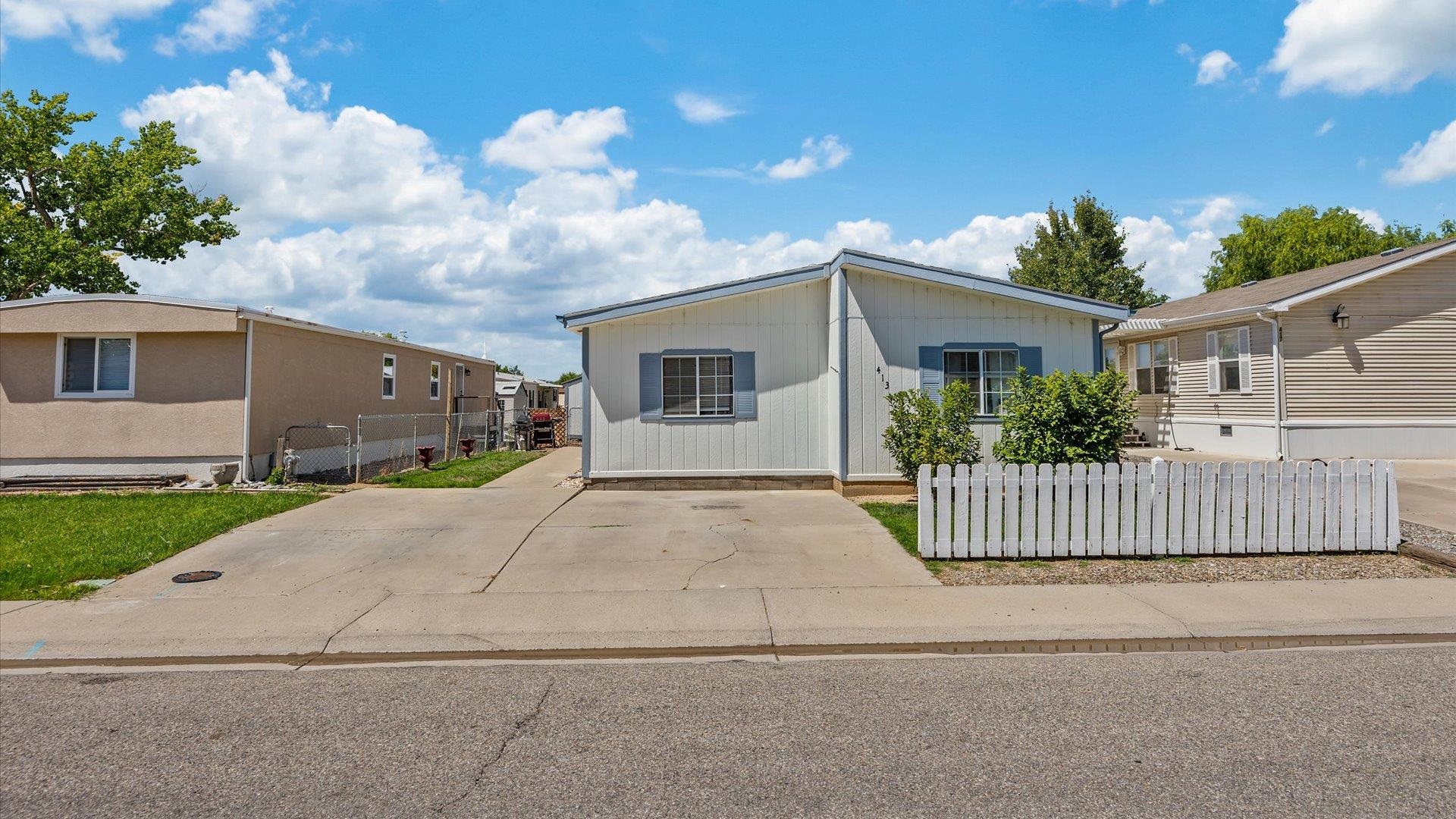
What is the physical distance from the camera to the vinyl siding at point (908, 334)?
12672 millimetres

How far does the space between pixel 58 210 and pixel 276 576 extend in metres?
27.2

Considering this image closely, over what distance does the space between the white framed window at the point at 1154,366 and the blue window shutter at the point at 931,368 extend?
36.4 ft

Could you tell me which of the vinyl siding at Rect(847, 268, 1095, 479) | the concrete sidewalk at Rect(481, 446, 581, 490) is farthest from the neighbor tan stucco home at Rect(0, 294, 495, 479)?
the vinyl siding at Rect(847, 268, 1095, 479)

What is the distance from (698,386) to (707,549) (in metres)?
5.30

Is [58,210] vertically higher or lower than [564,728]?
higher

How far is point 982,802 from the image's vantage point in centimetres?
337

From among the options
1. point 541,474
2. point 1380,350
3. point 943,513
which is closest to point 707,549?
point 943,513

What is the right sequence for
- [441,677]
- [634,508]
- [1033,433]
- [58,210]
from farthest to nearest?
[58,210] < [634,508] < [1033,433] < [441,677]

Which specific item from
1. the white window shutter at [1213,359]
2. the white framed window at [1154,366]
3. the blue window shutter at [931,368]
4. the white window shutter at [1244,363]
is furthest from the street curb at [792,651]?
the white framed window at [1154,366]

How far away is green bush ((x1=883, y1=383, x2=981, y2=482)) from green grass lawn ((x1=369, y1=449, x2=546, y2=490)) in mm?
7585

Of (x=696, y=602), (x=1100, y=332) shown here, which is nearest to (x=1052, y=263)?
(x=1100, y=332)

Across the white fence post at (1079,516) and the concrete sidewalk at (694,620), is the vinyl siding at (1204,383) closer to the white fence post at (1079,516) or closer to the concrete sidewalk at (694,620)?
the white fence post at (1079,516)

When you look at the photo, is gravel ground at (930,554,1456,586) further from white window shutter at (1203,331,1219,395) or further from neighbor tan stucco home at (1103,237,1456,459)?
white window shutter at (1203,331,1219,395)

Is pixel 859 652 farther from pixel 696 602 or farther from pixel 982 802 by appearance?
pixel 982 802
